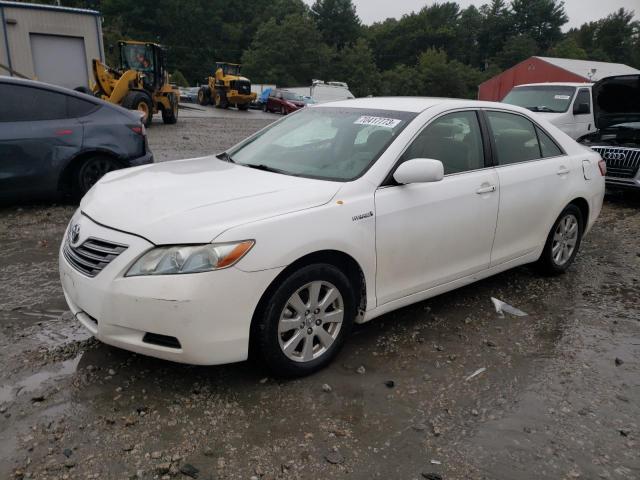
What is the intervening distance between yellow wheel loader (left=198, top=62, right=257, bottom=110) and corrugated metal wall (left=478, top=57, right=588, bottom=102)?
15203 mm

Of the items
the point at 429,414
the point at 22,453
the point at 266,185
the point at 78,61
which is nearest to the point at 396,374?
the point at 429,414

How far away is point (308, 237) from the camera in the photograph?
2939 mm

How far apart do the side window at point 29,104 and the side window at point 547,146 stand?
5274 mm

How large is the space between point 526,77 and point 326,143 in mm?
43199

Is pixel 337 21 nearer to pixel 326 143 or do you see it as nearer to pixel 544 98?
pixel 544 98

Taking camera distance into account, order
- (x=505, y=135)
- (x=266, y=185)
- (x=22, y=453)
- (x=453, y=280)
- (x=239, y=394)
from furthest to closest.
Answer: (x=505, y=135) → (x=453, y=280) → (x=266, y=185) → (x=239, y=394) → (x=22, y=453)

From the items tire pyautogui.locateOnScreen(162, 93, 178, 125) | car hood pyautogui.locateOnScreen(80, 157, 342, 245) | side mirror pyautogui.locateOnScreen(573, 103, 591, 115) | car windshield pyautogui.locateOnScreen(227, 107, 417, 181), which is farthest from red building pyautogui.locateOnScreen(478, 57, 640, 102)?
car hood pyautogui.locateOnScreen(80, 157, 342, 245)

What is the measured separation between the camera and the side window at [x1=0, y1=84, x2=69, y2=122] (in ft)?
20.0

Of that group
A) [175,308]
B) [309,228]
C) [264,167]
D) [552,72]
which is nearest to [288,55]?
[552,72]

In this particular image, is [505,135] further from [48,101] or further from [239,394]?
[48,101]

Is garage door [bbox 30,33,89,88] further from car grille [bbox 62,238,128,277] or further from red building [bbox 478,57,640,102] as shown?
car grille [bbox 62,238,128,277]

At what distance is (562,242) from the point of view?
502cm

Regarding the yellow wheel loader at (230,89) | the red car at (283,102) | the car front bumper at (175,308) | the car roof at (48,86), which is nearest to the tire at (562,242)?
the car front bumper at (175,308)

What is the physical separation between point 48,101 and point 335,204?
4.81 metres
